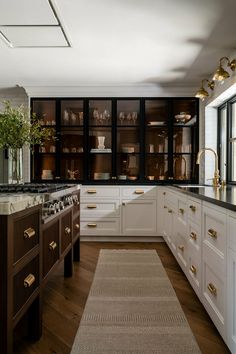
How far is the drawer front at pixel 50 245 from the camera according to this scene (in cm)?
221

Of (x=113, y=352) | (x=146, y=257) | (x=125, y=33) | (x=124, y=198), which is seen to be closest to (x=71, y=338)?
(x=113, y=352)

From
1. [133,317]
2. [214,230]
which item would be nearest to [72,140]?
[133,317]

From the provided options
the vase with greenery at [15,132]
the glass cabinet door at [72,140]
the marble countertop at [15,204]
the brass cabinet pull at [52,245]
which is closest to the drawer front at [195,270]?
the brass cabinet pull at [52,245]

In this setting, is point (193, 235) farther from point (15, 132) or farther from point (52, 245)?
point (15, 132)

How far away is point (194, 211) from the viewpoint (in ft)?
8.72

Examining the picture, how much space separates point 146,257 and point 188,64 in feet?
7.74

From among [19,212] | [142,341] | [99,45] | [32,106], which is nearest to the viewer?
[19,212]

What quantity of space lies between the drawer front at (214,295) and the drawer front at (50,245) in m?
1.04

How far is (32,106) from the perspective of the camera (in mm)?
5270

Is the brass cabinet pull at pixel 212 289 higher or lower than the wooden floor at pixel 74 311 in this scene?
higher

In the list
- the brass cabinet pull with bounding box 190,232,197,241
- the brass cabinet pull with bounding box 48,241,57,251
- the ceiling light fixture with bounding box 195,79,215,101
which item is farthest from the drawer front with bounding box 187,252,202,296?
the ceiling light fixture with bounding box 195,79,215,101

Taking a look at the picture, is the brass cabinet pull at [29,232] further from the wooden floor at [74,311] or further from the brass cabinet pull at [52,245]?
the wooden floor at [74,311]

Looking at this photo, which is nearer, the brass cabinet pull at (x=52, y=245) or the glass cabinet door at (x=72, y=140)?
the brass cabinet pull at (x=52, y=245)

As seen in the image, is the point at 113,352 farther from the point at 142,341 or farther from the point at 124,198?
the point at 124,198
